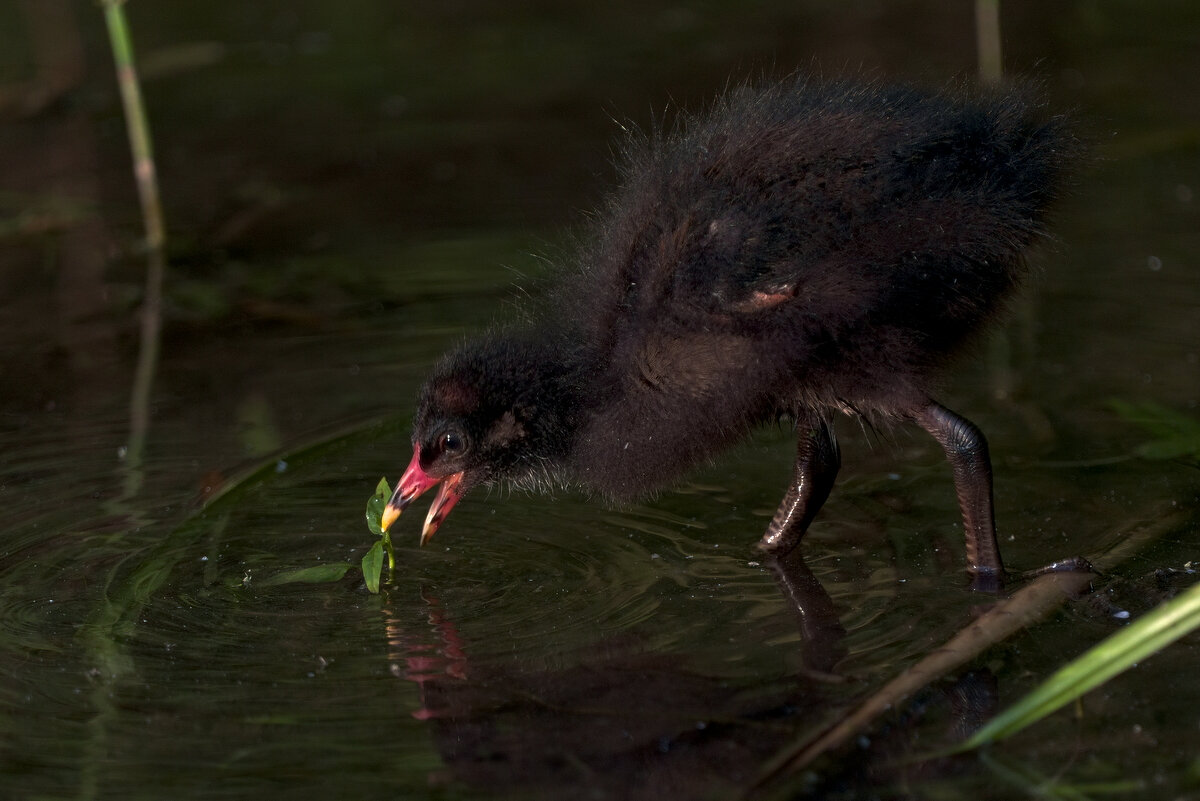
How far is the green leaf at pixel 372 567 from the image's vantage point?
378 centimetres

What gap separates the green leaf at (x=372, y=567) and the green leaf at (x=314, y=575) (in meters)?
0.07

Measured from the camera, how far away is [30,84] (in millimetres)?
8602

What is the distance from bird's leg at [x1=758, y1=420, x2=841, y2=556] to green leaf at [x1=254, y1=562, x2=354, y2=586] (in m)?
1.05

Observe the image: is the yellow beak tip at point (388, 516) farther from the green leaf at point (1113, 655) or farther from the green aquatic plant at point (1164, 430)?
the green aquatic plant at point (1164, 430)

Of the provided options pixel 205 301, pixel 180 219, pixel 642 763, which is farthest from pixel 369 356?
pixel 642 763

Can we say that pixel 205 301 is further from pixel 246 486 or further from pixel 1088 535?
pixel 1088 535

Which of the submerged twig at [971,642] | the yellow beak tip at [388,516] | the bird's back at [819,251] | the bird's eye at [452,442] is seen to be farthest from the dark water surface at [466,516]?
the bird's back at [819,251]

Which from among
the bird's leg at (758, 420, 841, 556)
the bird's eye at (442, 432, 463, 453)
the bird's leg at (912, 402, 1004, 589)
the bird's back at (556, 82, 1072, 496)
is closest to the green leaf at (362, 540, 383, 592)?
the bird's eye at (442, 432, 463, 453)

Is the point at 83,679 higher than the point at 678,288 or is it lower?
lower

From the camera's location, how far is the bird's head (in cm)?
403

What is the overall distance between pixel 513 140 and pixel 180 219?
5.53 feet

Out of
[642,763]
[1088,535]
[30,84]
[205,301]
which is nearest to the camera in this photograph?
[642,763]

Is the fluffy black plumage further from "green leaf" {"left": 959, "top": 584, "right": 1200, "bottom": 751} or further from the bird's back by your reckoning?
"green leaf" {"left": 959, "top": 584, "right": 1200, "bottom": 751}

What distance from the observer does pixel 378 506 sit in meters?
4.06
